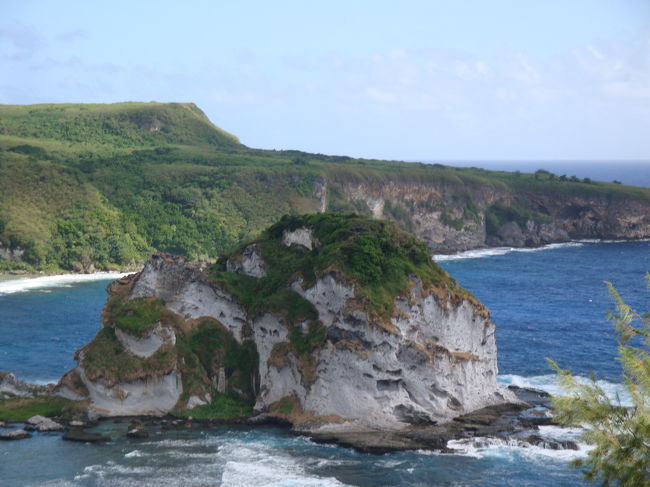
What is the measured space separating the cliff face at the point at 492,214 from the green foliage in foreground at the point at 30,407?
112 meters

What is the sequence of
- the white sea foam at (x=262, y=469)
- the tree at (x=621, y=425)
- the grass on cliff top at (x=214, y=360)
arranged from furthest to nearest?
the grass on cliff top at (x=214, y=360) → the white sea foam at (x=262, y=469) → the tree at (x=621, y=425)

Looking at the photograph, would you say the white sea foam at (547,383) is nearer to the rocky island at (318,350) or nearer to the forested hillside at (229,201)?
the rocky island at (318,350)

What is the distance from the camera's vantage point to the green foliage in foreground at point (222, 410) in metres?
Answer: 58.2

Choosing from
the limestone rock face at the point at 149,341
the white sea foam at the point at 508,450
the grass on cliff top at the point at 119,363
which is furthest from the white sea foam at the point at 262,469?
the limestone rock face at the point at 149,341

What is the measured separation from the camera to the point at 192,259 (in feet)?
453

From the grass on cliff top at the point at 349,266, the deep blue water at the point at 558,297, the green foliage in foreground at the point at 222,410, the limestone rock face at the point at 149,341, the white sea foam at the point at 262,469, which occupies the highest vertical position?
the grass on cliff top at the point at 349,266

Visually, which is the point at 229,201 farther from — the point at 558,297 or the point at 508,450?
the point at 508,450

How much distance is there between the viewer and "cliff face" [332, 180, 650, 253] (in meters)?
168

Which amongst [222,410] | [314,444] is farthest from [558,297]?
[314,444]

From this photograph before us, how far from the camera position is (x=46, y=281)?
4798 inches

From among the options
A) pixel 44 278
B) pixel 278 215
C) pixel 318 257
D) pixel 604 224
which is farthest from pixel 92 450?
pixel 604 224

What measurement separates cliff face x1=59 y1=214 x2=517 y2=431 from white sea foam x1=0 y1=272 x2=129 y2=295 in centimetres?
5535

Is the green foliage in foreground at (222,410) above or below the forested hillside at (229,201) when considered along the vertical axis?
below

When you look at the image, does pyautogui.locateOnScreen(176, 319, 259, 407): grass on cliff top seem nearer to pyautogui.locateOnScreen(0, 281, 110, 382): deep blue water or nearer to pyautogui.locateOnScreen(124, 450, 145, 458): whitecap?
pyautogui.locateOnScreen(124, 450, 145, 458): whitecap
